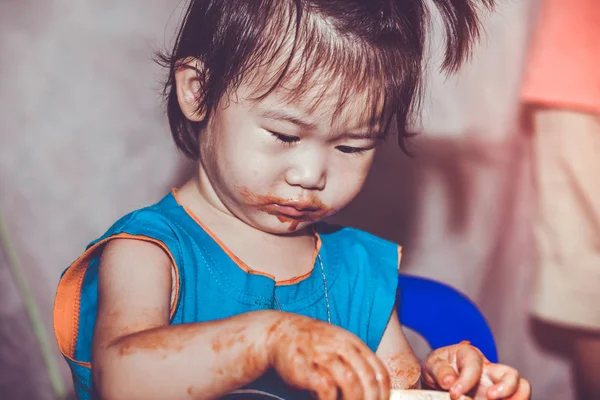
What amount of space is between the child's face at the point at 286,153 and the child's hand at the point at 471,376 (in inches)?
7.2

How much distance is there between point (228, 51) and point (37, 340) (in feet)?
→ 2.23

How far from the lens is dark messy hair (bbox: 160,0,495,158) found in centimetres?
58

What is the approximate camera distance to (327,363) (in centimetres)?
46

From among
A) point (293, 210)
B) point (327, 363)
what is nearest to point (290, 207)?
point (293, 210)

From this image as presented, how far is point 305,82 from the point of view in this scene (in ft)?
1.92

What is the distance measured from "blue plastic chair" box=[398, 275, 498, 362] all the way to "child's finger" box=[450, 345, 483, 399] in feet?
0.55

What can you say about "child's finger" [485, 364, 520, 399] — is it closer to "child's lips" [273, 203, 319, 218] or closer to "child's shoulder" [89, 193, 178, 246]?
"child's lips" [273, 203, 319, 218]

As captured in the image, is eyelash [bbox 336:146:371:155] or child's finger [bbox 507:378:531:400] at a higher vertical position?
eyelash [bbox 336:146:371:155]

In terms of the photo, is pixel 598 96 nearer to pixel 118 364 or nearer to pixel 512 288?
pixel 512 288

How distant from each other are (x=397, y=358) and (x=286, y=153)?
0.98 ft

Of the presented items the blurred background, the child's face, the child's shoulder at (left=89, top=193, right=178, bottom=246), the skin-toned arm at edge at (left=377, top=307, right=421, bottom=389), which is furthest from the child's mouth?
the blurred background

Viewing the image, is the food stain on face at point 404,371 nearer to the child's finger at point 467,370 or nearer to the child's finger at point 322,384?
the child's finger at point 467,370

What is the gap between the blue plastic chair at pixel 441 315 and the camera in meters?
0.81

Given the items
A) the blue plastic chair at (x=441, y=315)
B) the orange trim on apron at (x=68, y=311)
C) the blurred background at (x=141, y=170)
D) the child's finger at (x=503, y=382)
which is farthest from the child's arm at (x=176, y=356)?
the blurred background at (x=141, y=170)
